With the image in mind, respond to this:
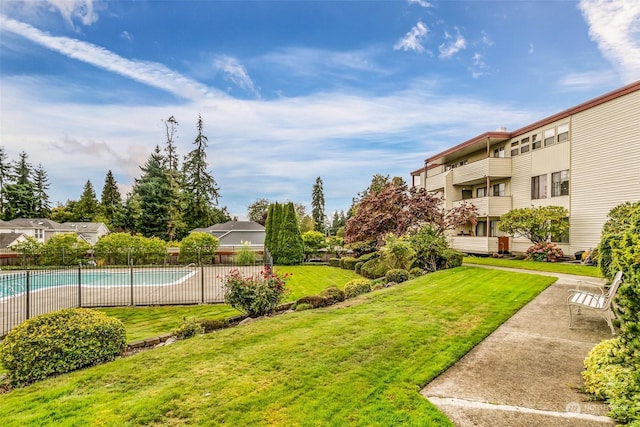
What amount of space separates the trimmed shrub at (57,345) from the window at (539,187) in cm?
2140

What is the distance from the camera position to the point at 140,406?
12.2 ft

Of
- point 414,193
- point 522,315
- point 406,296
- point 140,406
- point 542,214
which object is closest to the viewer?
point 140,406

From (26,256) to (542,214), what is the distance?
33.7 m

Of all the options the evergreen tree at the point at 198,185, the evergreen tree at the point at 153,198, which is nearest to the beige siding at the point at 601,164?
the evergreen tree at the point at 153,198

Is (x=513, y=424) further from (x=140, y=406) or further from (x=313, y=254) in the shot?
(x=313, y=254)

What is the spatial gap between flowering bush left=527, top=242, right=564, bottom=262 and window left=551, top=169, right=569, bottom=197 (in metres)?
2.82

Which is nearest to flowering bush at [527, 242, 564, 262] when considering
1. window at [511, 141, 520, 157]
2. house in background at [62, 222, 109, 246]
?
window at [511, 141, 520, 157]

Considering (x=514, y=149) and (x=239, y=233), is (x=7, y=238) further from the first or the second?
(x=514, y=149)

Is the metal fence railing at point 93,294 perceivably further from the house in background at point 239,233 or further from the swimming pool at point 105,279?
the house in background at point 239,233

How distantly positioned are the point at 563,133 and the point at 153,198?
37.7 metres

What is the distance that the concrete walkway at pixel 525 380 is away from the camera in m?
3.50

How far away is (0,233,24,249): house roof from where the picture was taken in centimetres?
3525

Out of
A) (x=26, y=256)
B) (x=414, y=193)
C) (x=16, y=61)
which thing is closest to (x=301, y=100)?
(x=414, y=193)

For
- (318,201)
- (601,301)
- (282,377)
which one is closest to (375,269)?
(601,301)
